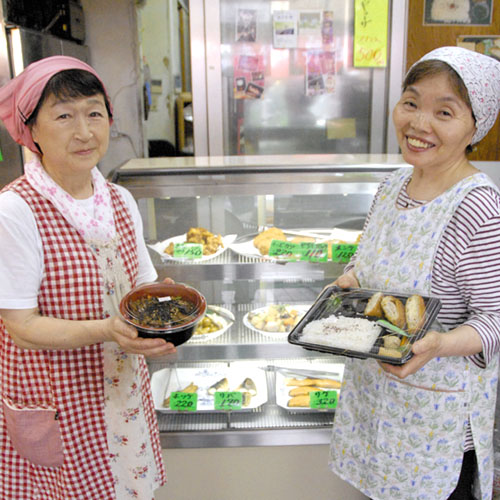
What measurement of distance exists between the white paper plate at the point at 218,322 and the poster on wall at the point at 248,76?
2.15m

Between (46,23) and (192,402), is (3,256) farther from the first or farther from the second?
(46,23)

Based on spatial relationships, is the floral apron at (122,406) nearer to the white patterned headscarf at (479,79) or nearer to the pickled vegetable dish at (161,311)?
the pickled vegetable dish at (161,311)

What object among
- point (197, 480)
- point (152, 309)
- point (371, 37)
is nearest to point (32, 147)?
point (152, 309)

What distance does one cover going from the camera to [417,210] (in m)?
1.61

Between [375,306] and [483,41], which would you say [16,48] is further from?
[483,41]

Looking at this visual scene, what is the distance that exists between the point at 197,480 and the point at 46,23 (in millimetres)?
3158

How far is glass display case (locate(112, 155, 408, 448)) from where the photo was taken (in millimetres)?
2324

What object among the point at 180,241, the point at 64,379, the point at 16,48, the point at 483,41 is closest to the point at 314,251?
the point at 180,241

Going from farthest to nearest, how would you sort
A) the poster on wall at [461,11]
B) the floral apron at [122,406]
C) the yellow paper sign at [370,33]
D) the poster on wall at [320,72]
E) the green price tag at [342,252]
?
1. the poster on wall at [320,72]
2. the yellow paper sign at [370,33]
3. the poster on wall at [461,11]
4. the green price tag at [342,252]
5. the floral apron at [122,406]

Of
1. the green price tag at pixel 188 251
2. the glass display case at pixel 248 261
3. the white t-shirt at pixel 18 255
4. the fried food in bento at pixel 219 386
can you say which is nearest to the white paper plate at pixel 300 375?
the glass display case at pixel 248 261

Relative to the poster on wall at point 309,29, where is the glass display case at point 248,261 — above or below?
below

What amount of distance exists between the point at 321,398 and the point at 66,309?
135 cm

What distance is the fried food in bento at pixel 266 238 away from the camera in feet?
7.73

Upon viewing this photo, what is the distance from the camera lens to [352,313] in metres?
1.62
